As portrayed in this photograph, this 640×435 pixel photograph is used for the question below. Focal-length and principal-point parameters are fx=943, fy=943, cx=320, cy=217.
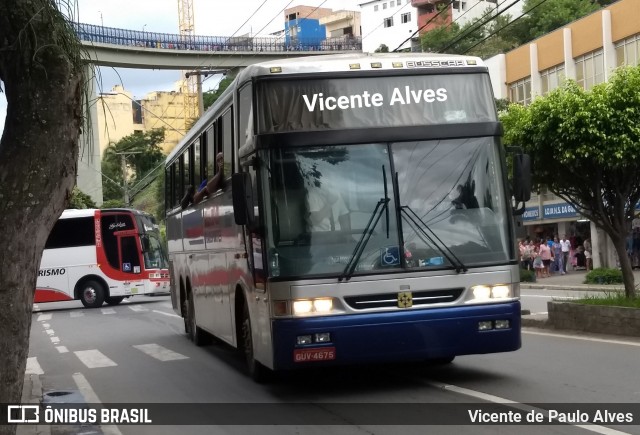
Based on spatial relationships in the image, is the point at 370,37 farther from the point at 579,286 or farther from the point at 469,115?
the point at 469,115

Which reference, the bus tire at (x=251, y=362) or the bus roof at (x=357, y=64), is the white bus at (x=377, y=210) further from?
the bus tire at (x=251, y=362)

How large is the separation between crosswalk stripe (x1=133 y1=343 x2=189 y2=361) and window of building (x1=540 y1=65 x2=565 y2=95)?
29.9 meters

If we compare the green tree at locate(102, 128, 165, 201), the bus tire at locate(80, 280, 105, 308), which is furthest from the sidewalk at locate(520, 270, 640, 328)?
the green tree at locate(102, 128, 165, 201)

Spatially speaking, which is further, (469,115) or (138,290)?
(138,290)

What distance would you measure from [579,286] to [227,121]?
21189mm

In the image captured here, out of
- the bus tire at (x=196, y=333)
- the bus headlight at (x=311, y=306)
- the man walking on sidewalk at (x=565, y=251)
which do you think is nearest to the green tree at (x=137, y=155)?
the man walking on sidewalk at (x=565, y=251)

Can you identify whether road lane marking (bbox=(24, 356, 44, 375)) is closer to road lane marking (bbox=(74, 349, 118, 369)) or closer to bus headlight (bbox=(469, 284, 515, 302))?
road lane marking (bbox=(74, 349, 118, 369))

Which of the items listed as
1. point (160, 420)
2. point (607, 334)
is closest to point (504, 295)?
point (160, 420)

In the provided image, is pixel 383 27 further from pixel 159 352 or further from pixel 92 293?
pixel 159 352

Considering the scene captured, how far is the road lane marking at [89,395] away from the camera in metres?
9.44

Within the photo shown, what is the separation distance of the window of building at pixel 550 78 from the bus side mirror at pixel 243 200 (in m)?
35.6

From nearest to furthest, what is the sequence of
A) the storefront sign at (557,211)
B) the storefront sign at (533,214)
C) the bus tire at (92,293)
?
1. the bus tire at (92,293)
2. the storefront sign at (557,211)
3. the storefront sign at (533,214)

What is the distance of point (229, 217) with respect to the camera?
39.5ft

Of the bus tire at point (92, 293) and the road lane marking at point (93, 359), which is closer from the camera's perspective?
the road lane marking at point (93, 359)
